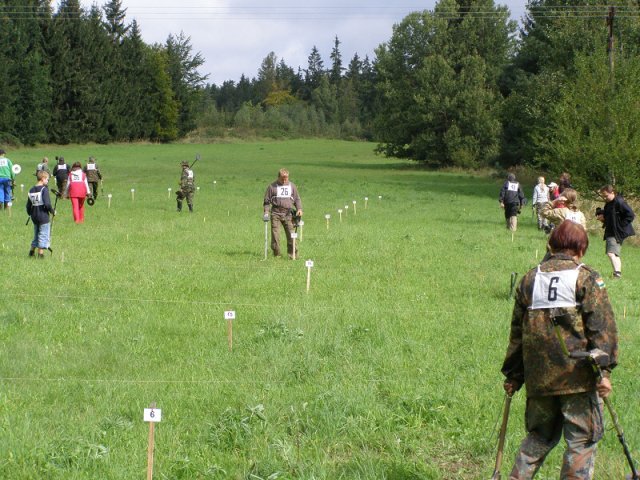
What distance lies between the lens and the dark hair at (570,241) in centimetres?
590

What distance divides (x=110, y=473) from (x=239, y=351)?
3782 mm

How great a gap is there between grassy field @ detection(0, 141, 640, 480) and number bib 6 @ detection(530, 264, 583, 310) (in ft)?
5.09

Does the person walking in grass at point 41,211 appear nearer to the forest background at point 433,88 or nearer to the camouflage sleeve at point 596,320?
the camouflage sleeve at point 596,320

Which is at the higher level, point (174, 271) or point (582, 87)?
point (582, 87)

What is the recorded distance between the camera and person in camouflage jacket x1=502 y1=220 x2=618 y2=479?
225 inches

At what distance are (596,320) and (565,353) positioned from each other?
0.29m

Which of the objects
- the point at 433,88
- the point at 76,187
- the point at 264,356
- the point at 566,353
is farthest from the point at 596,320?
the point at 433,88

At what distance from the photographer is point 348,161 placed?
80875 mm

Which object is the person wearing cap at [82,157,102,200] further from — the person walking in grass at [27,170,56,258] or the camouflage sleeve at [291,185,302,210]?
the camouflage sleeve at [291,185,302,210]

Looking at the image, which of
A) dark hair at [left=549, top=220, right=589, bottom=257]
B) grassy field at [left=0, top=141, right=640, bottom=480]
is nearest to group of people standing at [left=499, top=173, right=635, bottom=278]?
grassy field at [left=0, top=141, right=640, bottom=480]

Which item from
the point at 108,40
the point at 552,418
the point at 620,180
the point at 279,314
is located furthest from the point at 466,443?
the point at 108,40

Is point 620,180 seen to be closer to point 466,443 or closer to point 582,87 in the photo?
point 582,87

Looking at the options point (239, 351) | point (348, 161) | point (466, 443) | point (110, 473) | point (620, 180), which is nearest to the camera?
point (110, 473)

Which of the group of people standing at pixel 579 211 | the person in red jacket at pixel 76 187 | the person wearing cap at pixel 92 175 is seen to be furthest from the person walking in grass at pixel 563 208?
the person wearing cap at pixel 92 175
